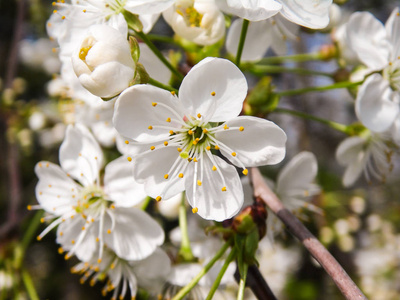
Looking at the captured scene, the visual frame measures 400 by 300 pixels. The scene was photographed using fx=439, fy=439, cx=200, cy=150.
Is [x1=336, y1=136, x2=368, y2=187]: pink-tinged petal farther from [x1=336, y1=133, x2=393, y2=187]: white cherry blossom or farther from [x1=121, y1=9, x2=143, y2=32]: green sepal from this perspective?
[x1=121, y1=9, x2=143, y2=32]: green sepal

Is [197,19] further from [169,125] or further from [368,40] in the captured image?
[368,40]

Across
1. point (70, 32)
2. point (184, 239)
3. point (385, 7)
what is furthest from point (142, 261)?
point (385, 7)

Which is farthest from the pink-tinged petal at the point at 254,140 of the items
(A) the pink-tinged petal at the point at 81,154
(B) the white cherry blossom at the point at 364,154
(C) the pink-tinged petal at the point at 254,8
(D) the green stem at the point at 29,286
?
(D) the green stem at the point at 29,286

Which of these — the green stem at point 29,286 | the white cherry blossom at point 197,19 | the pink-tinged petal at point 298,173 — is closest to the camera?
the white cherry blossom at point 197,19

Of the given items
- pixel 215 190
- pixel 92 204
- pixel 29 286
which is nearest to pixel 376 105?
pixel 215 190

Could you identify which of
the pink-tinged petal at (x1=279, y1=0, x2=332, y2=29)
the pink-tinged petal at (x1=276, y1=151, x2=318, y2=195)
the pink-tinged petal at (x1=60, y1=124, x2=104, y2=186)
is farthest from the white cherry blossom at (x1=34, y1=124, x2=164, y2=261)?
the pink-tinged petal at (x1=279, y1=0, x2=332, y2=29)

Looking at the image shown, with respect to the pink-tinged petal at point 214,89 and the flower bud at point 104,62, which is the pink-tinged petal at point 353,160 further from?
the flower bud at point 104,62

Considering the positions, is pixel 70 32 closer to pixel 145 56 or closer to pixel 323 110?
pixel 145 56
